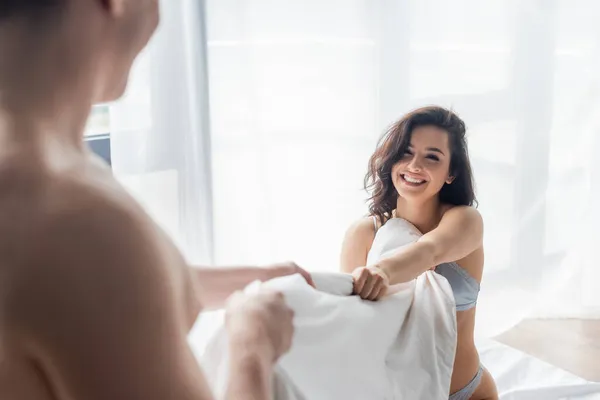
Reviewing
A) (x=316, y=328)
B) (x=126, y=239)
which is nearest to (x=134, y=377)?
(x=126, y=239)

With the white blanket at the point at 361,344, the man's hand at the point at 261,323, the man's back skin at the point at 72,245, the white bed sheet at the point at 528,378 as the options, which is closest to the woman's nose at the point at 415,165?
the white blanket at the point at 361,344

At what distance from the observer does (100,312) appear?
440 mm

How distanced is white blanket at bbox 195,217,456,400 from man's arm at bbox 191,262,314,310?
0.04 m

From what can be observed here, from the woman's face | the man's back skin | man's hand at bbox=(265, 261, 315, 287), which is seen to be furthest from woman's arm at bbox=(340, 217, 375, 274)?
the man's back skin

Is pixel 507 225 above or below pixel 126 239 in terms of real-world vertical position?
below

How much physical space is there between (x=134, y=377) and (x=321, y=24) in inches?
73.7

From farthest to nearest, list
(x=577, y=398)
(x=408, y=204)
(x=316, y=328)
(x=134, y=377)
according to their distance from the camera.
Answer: (x=577, y=398) → (x=408, y=204) → (x=316, y=328) → (x=134, y=377)

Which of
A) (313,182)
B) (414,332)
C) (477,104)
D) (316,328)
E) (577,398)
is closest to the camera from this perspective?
(316,328)

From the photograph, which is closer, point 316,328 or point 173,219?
point 316,328

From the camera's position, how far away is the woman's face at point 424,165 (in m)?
1.62

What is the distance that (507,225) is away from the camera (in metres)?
2.57

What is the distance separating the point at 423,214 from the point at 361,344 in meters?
0.54

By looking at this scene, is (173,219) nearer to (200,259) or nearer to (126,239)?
(200,259)

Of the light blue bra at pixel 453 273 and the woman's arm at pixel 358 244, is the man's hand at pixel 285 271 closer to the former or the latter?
the light blue bra at pixel 453 273
